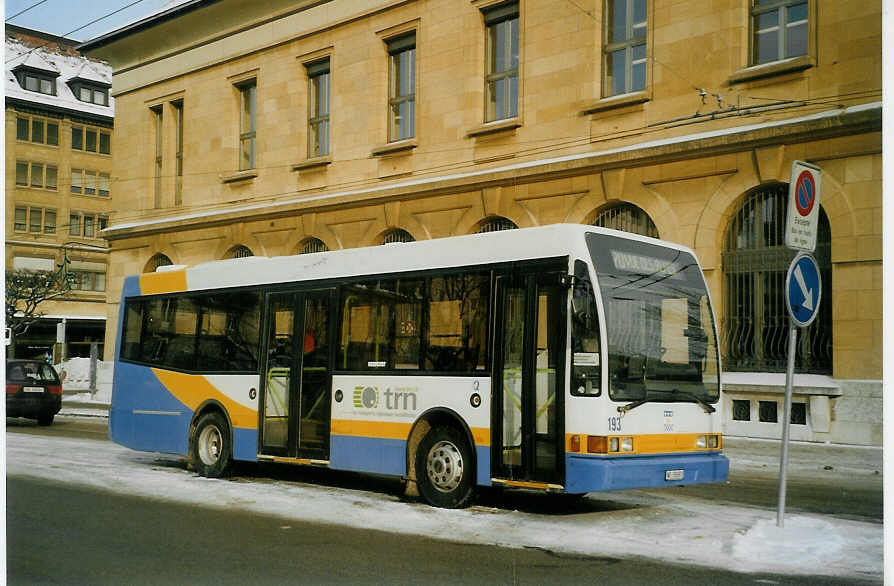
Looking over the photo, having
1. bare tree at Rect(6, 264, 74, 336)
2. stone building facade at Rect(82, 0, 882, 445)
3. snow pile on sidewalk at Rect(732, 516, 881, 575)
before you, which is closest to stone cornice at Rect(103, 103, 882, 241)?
stone building facade at Rect(82, 0, 882, 445)

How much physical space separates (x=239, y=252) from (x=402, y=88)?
2735 millimetres

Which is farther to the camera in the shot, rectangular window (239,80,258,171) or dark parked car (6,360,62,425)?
rectangular window (239,80,258,171)

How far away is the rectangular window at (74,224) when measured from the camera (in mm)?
11617

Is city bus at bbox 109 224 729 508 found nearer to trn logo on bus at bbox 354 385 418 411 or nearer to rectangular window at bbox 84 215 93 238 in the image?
trn logo on bus at bbox 354 385 418 411

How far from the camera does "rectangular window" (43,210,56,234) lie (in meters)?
10.9

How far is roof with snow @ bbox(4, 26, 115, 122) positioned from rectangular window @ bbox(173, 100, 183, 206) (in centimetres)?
71

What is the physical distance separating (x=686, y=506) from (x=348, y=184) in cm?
453

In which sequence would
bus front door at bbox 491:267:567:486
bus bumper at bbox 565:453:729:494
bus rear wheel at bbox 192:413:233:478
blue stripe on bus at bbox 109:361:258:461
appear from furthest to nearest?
blue stripe on bus at bbox 109:361:258:461, bus rear wheel at bbox 192:413:233:478, bus front door at bbox 491:267:567:486, bus bumper at bbox 565:453:729:494

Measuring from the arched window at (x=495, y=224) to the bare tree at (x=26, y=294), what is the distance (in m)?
4.21

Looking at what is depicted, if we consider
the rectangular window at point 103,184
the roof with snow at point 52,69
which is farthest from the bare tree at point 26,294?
the roof with snow at point 52,69

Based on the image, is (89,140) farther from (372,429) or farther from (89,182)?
(372,429)

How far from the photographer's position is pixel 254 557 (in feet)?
25.5

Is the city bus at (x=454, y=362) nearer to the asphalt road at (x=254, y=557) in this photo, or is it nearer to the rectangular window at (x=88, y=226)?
the rectangular window at (x=88, y=226)

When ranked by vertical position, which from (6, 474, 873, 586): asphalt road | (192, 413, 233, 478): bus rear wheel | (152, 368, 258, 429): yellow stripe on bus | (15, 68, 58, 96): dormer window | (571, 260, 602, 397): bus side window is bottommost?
(6, 474, 873, 586): asphalt road
